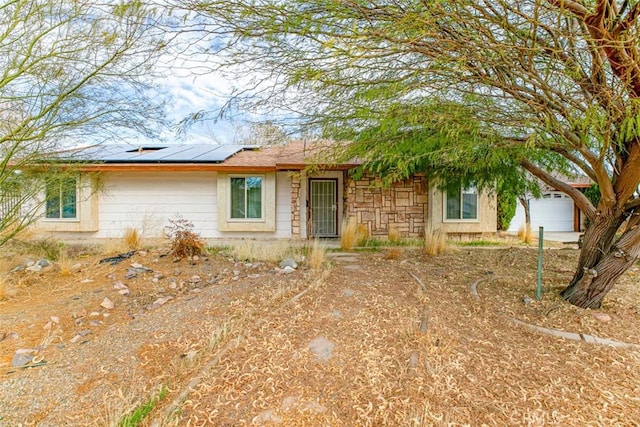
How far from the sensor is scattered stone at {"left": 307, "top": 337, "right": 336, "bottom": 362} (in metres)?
2.96

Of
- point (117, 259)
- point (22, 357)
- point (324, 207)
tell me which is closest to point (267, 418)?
point (22, 357)

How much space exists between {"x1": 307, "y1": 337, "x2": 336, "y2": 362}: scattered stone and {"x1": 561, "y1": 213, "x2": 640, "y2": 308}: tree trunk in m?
3.46

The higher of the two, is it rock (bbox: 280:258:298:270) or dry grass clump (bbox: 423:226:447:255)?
dry grass clump (bbox: 423:226:447:255)

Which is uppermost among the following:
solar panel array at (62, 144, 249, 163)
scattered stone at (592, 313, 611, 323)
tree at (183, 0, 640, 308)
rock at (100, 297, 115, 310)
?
solar panel array at (62, 144, 249, 163)

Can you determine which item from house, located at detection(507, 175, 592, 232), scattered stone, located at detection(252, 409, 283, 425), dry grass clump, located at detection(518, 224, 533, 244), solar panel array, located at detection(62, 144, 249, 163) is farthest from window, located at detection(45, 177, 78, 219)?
house, located at detection(507, 175, 592, 232)

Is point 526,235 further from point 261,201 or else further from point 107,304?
point 107,304

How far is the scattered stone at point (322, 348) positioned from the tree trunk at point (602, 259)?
11.3 ft

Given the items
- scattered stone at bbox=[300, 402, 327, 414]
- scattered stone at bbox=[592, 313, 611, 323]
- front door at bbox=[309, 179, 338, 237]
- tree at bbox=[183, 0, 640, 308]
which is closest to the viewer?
scattered stone at bbox=[300, 402, 327, 414]

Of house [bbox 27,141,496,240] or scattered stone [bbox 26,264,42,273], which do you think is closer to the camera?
scattered stone [bbox 26,264,42,273]

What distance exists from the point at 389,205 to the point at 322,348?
8081 millimetres

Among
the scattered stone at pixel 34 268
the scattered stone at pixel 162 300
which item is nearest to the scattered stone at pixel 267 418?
the scattered stone at pixel 162 300

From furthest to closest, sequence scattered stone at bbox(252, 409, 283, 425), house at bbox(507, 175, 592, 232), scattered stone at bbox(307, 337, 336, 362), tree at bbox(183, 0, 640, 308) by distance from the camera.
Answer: house at bbox(507, 175, 592, 232) → scattered stone at bbox(307, 337, 336, 362) → tree at bbox(183, 0, 640, 308) → scattered stone at bbox(252, 409, 283, 425)

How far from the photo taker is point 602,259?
13.2 ft

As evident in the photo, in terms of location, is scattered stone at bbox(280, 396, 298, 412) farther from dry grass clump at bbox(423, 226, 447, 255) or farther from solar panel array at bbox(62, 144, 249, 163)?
solar panel array at bbox(62, 144, 249, 163)
